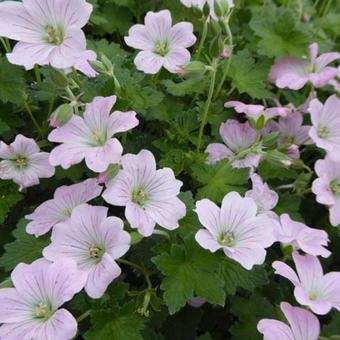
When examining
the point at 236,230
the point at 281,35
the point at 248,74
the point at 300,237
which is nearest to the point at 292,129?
the point at 248,74

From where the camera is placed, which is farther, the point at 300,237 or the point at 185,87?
the point at 185,87

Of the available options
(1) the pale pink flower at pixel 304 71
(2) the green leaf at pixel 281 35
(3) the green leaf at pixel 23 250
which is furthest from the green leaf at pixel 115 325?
(2) the green leaf at pixel 281 35

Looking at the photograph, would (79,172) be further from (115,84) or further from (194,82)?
(194,82)

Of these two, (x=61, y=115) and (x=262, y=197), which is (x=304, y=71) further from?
A: (x=61, y=115)

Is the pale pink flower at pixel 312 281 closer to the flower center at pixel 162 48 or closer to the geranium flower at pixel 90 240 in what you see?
the geranium flower at pixel 90 240

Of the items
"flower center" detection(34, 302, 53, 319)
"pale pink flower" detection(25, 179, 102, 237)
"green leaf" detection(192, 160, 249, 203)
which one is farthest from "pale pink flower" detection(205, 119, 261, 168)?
"flower center" detection(34, 302, 53, 319)

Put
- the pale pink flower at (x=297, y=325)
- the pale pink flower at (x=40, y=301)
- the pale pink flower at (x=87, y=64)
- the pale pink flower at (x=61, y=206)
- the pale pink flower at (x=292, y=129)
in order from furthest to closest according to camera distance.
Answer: the pale pink flower at (x=292, y=129) < the pale pink flower at (x=87, y=64) < the pale pink flower at (x=61, y=206) < the pale pink flower at (x=297, y=325) < the pale pink flower at (x=40, y=301)
